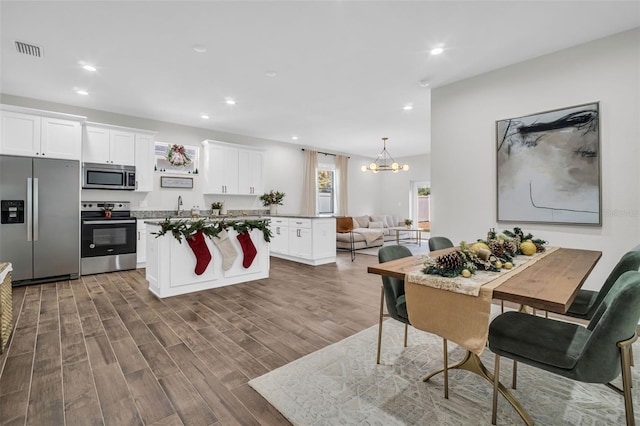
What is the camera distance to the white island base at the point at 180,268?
3725 millimetres

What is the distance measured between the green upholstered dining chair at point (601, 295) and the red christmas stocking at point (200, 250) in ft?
12.1

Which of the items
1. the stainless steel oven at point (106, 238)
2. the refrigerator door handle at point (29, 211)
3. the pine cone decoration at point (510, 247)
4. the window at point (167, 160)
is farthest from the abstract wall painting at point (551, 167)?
the refrigerator door handle at point (29, 211)

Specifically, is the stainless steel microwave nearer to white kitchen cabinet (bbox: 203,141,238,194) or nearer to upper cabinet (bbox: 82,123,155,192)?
upper cabinet (bbox: 82,123,155,192)

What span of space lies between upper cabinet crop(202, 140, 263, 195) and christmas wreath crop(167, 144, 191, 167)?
373 mm

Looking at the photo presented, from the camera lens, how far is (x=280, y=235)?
652 centimetres

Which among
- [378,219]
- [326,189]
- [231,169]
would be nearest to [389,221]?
[378,219]

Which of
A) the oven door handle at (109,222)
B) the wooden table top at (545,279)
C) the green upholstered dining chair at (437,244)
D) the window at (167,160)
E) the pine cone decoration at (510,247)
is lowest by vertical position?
the wooden table top at (545,279)

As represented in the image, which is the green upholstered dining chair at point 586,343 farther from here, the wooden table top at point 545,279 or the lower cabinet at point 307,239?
the lower cabinet at point 307,239

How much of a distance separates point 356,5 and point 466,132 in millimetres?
2288

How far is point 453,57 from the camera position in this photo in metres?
3.41

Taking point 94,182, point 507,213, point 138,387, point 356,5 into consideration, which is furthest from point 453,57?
point 94,182

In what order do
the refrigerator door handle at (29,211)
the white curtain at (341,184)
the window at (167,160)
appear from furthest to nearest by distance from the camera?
the white curtain at (341,184) < the window at (167,160) < the refrigerator door handle at (29,211)

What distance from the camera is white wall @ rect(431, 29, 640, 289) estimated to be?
2.92m

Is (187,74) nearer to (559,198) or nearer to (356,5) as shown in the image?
(356,5)
